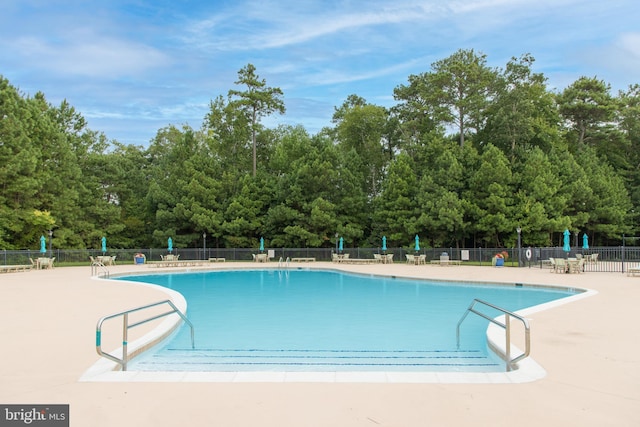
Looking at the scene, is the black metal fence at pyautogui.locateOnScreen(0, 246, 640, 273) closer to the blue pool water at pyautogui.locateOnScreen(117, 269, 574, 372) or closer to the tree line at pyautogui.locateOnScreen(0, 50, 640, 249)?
the tree line at pyautogui.locateOnScreen(0, 50, 640, 249)

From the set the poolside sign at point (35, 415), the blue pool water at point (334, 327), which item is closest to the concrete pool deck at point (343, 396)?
the poolside sign at point (35, 415)

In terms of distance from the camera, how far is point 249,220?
1406 inches

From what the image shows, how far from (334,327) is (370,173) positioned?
32.8 metres

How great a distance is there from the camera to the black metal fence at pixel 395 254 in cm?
2505

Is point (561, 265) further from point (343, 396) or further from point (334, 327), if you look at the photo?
point (343, 396)

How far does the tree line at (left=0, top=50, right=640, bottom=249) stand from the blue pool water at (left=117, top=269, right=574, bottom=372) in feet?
46.2

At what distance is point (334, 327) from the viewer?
1016cm

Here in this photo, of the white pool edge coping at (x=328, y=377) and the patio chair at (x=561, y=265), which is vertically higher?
the white pool edge coping at (x=328, y=377)

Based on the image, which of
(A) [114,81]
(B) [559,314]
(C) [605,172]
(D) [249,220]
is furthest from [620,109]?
(A) [114,81]

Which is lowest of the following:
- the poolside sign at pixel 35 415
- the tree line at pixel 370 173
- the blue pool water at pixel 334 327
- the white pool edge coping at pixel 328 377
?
the blue pool water at pixel 334 327

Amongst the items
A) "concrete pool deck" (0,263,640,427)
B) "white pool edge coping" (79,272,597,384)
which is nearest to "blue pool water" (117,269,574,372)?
"white pool edge coping" (79,272,597,384)

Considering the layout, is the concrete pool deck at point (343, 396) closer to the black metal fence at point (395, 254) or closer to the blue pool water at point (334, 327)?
the blue pool water at point (334, 327)

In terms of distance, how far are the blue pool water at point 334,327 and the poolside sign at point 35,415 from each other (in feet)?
6.87

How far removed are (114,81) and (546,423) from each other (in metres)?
36.8
